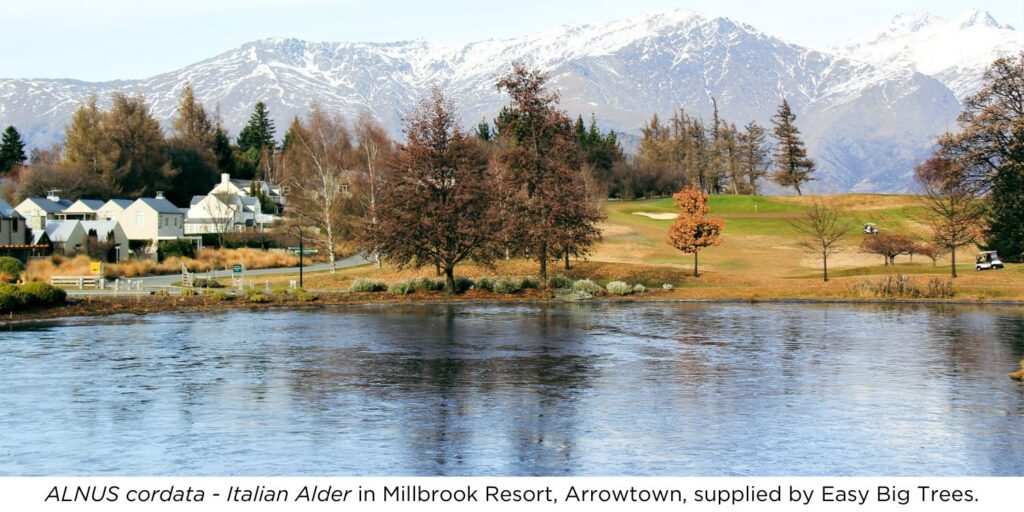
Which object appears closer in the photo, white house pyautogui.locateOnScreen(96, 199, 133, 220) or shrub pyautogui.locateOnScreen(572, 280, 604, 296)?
shrub pyautogui.locateOnScreen(572, 280, 604, 296)

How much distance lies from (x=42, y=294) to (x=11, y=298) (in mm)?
2105

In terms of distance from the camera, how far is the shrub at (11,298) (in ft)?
169

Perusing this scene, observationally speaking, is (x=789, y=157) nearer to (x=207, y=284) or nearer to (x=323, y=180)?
(x=323, y=180)

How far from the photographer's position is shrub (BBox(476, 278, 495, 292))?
2687 inches

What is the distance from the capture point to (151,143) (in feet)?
477

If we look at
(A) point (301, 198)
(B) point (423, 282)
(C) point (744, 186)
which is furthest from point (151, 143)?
(C) point (744, 186)

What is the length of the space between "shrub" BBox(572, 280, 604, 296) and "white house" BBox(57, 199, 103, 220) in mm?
77969

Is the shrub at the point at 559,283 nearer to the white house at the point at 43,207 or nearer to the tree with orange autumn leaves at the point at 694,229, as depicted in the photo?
the tree with orange autumn leaves at the point at 694,229

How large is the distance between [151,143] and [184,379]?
12187 cm

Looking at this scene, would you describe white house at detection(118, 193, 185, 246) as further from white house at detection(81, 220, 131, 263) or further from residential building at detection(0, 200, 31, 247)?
residential building at detection(0, 200, 31, 247)

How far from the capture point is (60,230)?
335 feet

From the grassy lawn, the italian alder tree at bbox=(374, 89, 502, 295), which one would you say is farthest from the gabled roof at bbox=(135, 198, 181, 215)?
the italian alder tree at bbox=(374, 89, 502, 295)

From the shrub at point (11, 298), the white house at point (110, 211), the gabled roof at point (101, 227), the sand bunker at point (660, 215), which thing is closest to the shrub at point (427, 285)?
the shrub at point (11, 298)
